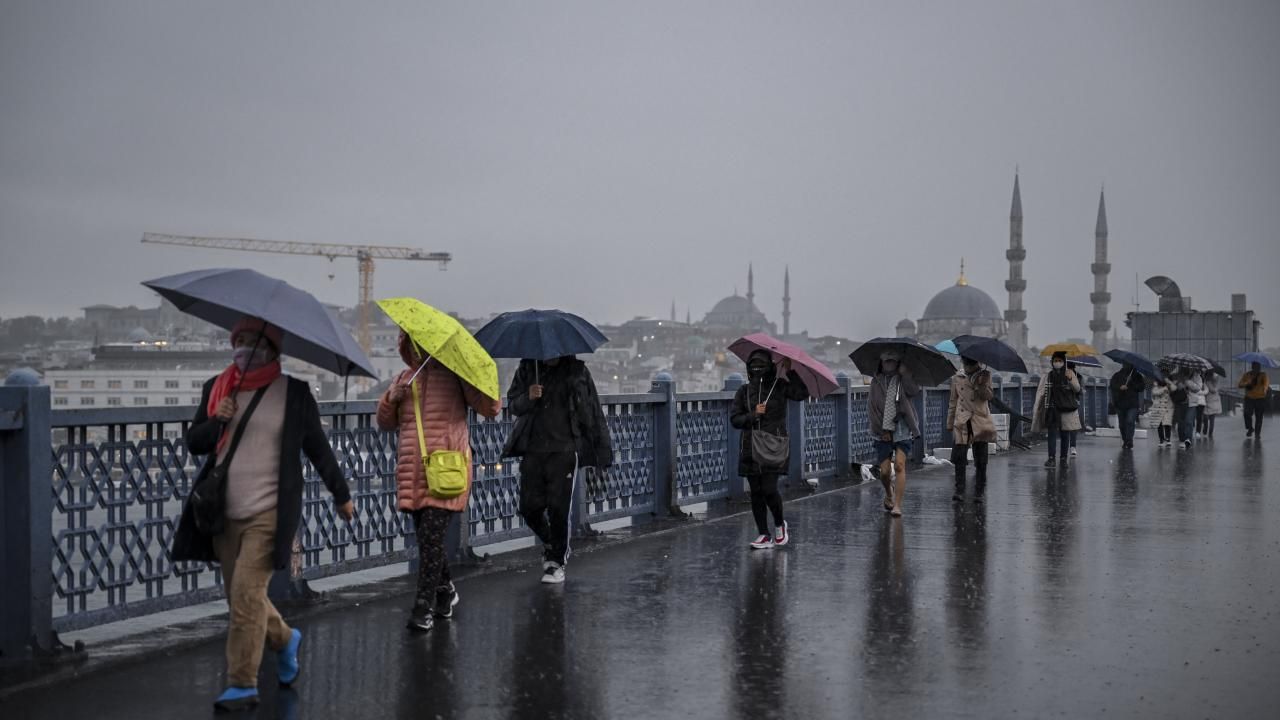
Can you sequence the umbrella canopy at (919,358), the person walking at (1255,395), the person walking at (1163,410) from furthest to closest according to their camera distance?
the person walking at (1255,395) → the person walking at (1163,410) → the umbrella canopy at (919,358)

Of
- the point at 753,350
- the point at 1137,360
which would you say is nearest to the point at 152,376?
the point at 1137,360

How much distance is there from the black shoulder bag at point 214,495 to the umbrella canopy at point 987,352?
9826mm

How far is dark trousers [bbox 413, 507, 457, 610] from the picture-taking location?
22.0 feet

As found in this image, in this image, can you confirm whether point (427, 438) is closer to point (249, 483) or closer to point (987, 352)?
point (249, 483)

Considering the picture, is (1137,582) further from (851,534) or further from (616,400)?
(616,400)

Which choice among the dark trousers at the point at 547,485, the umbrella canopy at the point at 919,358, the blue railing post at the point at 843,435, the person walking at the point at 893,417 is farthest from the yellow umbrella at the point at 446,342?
the blue railing post at the point at 843,435

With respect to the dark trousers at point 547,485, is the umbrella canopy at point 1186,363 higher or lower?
higher

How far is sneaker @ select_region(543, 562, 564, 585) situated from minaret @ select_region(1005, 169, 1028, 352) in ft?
494

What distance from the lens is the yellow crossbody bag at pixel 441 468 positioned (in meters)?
6.61

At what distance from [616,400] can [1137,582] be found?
4115mm

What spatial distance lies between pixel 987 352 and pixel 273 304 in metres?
10.4

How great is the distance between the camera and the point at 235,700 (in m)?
5.30

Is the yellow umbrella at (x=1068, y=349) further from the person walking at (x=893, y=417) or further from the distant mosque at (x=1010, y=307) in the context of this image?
the distant mosque at (x=1010, y=307)

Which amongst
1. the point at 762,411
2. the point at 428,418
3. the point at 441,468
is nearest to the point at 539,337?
the point at 428,418
